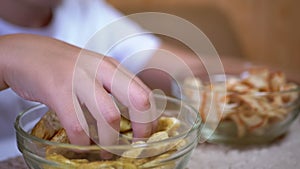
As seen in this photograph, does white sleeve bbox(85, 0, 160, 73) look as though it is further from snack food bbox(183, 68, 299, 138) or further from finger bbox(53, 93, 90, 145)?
finger bbox(53, 93, 90, 145)

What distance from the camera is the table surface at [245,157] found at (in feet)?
1.81

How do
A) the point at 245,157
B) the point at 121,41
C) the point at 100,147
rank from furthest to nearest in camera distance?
the point at 121,41, the point at 245,157, the point at 100,147

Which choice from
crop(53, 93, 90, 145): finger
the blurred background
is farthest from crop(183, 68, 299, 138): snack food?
the blurred background

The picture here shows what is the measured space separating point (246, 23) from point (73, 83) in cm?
127

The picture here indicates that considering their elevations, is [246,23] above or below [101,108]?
below

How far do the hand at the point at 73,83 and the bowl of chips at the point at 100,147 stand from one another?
2cm

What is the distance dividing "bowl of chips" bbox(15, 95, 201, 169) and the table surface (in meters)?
0.07

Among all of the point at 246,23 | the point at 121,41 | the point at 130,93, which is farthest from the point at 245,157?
the point at 246,23

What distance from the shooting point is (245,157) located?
585 mm

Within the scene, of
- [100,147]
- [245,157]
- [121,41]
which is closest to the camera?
[100,147]

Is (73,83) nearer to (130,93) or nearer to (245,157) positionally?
(130,93)

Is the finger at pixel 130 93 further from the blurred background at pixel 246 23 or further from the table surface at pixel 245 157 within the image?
the blurred background at pixel 246 23

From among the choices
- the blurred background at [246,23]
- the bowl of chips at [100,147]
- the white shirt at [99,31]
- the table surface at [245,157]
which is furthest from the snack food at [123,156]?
the blurred background at [246,23]

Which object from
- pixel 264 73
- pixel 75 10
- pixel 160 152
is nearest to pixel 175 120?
pixel 160 152
